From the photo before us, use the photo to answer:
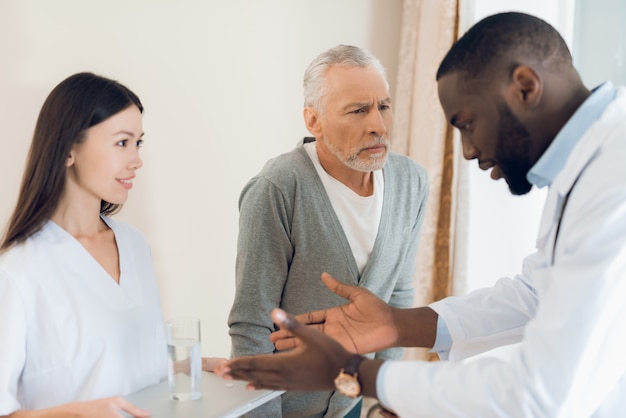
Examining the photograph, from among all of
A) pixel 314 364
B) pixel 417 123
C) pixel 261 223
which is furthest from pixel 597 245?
pixel 417 123

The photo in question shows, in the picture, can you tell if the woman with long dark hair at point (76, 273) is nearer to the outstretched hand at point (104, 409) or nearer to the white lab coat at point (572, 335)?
the outstretched hand at point (104, 409)

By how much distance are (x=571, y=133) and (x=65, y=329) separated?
1.04m

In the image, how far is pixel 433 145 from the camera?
9.74 ft

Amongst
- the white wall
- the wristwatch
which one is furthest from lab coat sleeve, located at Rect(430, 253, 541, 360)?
the white wall

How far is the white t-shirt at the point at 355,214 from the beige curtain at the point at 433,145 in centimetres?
104

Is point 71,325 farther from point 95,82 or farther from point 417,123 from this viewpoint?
point 417,123

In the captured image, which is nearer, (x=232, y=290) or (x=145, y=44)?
(x=145, y=44)

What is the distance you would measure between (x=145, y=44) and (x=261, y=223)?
81cm

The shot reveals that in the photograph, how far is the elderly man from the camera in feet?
5.90

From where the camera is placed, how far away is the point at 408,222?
79.9 inches

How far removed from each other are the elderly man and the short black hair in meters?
0.65

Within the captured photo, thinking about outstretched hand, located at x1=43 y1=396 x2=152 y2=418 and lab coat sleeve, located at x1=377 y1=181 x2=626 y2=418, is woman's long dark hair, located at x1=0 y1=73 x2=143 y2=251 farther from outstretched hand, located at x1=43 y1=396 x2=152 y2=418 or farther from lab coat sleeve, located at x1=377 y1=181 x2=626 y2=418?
lab coat sleeve, located at x1=377 y1=181 x2=626 y2=418

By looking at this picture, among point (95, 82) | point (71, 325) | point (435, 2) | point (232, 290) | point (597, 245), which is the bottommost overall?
point (232, 290)

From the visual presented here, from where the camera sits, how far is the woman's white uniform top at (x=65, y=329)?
1.40 m
